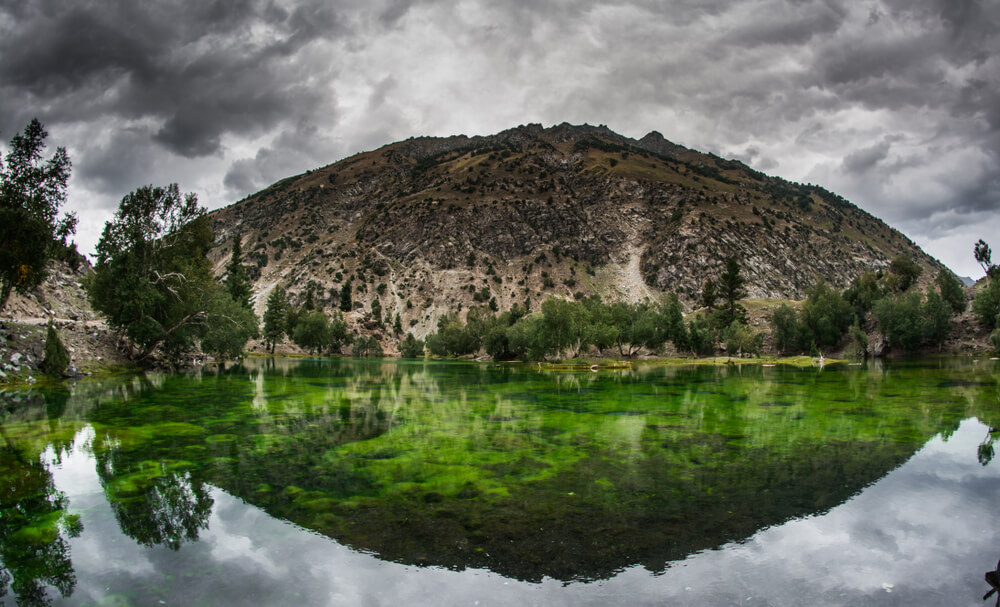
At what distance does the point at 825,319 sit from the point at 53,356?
105516 millimetres

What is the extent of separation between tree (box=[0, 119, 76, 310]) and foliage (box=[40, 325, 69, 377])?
3.97 metres

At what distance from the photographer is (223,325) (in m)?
51.2

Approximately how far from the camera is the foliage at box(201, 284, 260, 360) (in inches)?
1919

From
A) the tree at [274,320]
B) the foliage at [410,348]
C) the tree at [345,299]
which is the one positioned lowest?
the foliage at [410,348]

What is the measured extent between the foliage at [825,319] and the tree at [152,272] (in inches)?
3806

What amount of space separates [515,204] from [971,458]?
7064 inches

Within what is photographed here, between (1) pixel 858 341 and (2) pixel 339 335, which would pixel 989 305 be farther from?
(2) pixel 339 335

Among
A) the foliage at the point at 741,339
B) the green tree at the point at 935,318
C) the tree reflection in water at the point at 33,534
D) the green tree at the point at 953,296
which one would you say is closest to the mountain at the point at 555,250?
the foliage at the point at 741,339

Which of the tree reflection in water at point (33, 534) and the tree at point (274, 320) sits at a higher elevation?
the tree at point (274, 320)

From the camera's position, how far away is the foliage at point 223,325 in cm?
4875

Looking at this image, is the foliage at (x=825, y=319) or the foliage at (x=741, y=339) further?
the foliage at (x=741, y=339)

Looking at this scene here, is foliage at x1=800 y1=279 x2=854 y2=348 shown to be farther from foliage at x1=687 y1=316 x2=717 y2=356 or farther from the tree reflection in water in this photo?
the tree reflection in water

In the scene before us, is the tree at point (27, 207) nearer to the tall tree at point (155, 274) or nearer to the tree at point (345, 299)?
the tall tree at point (155, 274)

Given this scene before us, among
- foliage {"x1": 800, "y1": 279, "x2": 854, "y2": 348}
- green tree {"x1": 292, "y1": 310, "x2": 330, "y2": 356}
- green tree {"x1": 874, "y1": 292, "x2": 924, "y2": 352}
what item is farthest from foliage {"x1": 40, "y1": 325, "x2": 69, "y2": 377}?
green tree {"x1": 874, "y1": 292, "x2": 924, "y2": 352}
